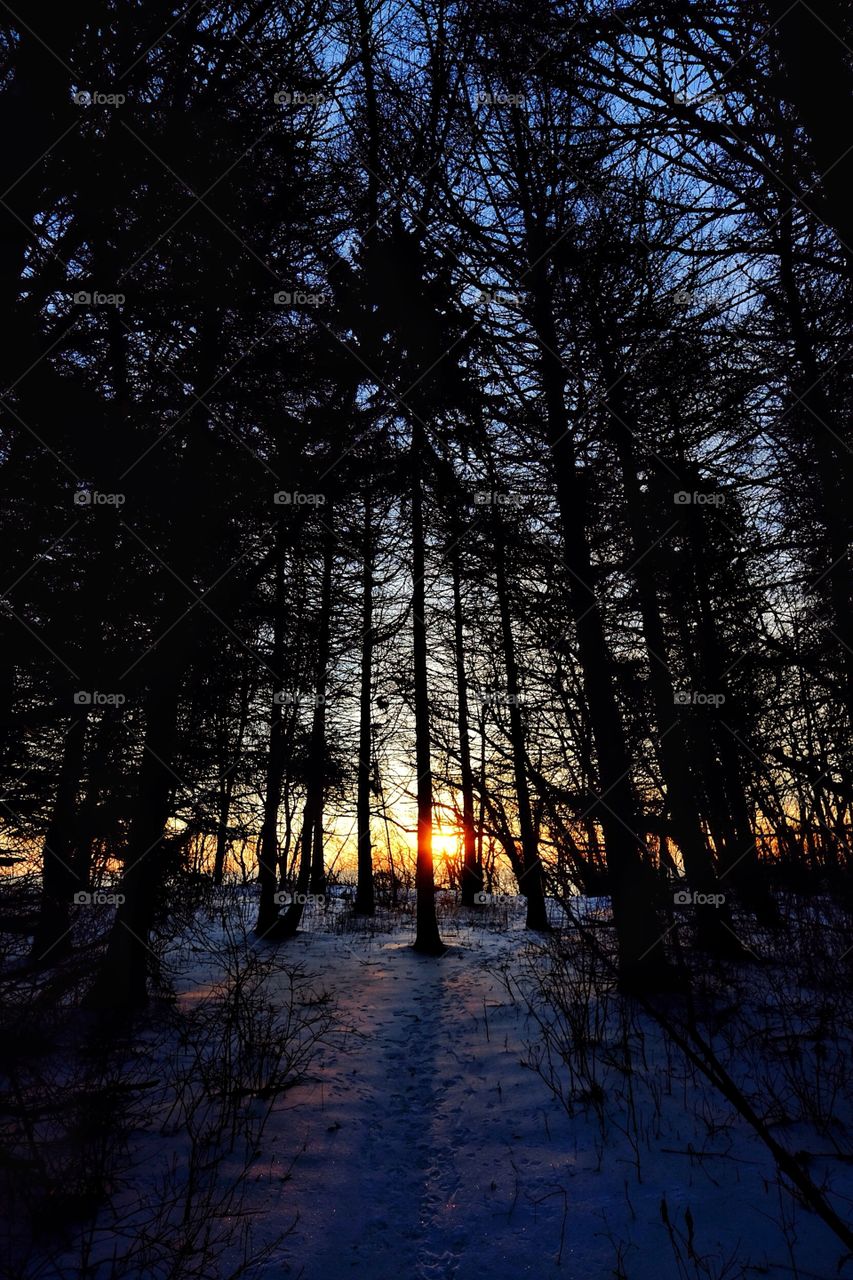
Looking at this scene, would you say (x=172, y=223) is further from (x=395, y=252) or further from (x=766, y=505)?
(x=766, y=505)

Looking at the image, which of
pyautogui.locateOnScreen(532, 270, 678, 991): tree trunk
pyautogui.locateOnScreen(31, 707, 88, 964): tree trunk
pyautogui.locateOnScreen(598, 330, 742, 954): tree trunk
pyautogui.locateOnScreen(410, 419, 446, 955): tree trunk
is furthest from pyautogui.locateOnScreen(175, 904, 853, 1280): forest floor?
pyautogui.locateOnScreen(410, 419, 446, 955): tree trunk

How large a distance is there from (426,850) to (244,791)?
11.6ft

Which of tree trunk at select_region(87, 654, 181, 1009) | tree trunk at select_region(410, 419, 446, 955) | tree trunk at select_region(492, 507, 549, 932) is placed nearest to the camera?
tree trunk at select_region(87, 654, 181, 1009)

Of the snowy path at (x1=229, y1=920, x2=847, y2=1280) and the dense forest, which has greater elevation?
the dense forest

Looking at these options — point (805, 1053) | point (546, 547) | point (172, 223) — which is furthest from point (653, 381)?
point (805, 1053)

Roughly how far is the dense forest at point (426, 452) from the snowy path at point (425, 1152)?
49 centimetres

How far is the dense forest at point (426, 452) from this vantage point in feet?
14.7

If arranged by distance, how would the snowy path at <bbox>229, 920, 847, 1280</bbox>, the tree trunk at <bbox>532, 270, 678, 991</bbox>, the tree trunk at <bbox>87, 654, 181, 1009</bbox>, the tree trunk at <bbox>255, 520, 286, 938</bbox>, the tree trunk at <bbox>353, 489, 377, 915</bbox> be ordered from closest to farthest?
the snowy path at <bbox>229, 920, 847, 1280</bbox>
the tree trunk at <bbox>532, 270, 678, 991</bbox>
the tree trunk at <bbox>87, 654, 181, 1009</bbox>
the tree trunk at <bbox>255, 520, 286, 938</bbox>
the tree trunk at <bbox>353, 489, 377, 915</bbox>

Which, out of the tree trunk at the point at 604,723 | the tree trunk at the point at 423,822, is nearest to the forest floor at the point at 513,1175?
the tree trunk at the point at 604,723

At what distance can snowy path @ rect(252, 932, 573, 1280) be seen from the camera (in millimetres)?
3797

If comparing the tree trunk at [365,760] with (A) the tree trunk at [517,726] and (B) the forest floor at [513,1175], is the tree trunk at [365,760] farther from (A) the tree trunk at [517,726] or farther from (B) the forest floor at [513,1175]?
(B) the forest floor at [513,1175]

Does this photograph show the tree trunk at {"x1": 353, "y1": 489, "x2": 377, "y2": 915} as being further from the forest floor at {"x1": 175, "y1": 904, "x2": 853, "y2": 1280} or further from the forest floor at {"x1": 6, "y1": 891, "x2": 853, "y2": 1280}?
the forest floor at {"x1": 175, "y1": 904, "x2": 853, "y2": 1280}

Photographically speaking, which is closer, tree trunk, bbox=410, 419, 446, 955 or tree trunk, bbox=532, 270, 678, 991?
tree trunk, bbox=532, 270, 678, 991

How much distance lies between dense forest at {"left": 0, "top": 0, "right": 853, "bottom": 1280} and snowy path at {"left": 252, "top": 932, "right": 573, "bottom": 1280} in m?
0.49
